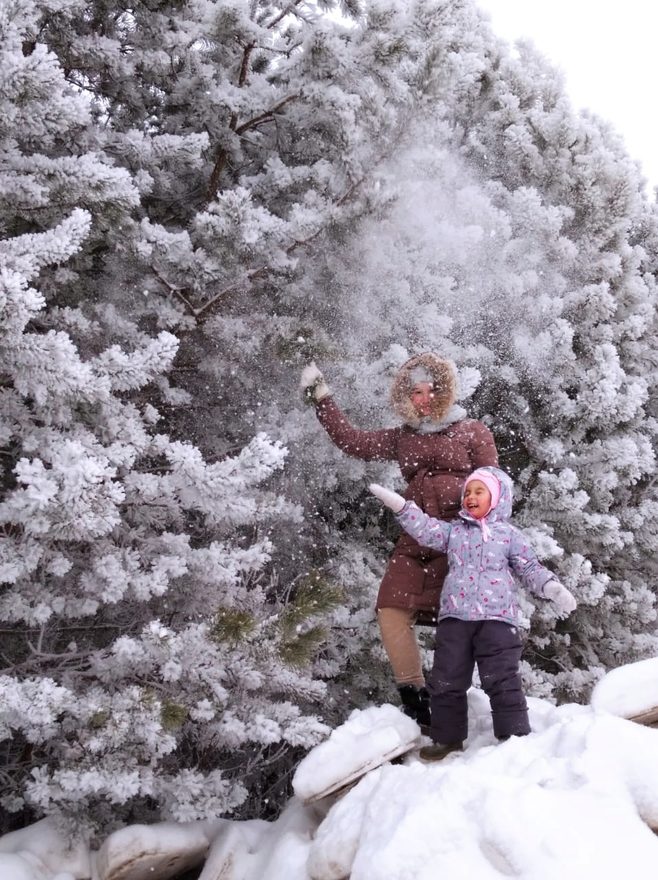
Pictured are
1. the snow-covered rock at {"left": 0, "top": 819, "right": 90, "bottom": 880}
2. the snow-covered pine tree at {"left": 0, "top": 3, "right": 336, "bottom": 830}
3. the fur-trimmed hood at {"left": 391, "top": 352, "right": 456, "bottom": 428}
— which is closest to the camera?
the snow-covered pine tree at {"left": 0, "top": 3, "right": 336, "bottom": 830}

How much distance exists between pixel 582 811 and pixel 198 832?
1.99 metres

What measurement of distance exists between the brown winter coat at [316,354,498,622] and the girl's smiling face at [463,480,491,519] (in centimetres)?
33

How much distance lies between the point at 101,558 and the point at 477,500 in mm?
1896

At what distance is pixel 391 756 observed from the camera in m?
3.23

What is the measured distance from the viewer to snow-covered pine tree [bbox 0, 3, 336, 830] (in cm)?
268

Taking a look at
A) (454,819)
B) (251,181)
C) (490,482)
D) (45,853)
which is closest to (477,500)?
(490,482)

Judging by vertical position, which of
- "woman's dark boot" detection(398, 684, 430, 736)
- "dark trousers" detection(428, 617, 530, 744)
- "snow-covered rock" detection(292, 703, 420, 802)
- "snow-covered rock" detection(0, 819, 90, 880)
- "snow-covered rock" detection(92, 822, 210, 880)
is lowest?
"snow-covered rock" detection(0, 819, 90, 880)

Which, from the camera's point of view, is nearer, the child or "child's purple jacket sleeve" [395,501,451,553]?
the child

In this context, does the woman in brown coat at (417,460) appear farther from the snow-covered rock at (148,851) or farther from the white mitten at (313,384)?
the snow-covered rock at (148,851)

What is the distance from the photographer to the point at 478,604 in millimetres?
3422

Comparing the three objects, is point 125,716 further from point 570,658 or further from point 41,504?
point 570,658

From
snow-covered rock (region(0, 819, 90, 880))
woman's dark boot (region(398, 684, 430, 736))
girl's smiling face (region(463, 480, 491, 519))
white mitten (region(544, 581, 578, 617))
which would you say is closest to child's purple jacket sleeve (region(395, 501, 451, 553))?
girl's smiling face (region(463, 480, 491, 519))

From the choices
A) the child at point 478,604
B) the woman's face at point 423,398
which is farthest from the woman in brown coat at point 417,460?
the child at point 478,604

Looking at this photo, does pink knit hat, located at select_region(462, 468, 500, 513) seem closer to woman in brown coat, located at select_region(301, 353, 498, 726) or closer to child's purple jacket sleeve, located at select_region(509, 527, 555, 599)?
child's purple jacket sleeve, located at select_region(509, 527, 555, 599)
